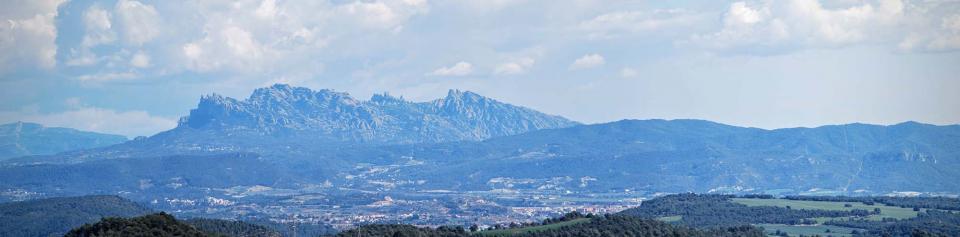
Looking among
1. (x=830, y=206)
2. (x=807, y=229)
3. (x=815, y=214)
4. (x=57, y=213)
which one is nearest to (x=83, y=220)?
(x=57, y=213)

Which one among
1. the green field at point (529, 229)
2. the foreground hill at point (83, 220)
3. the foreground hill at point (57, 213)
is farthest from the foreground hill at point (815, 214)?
the foreground hill at point (57, 213)

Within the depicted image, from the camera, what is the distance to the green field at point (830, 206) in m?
144

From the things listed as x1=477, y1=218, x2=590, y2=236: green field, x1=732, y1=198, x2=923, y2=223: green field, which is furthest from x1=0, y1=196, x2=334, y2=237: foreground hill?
x1=732, y1=198, x2=923, y2=223: green field

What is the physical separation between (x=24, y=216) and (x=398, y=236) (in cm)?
10048

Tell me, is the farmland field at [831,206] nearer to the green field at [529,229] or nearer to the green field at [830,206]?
the green field at [830,206]

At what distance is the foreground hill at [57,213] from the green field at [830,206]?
8941cm

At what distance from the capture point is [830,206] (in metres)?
160

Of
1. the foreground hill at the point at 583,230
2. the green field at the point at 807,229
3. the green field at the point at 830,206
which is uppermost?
the green field at the point at 830,206

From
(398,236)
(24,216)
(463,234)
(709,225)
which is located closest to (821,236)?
(709,225)

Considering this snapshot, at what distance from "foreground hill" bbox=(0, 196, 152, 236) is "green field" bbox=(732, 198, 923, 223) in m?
89.4

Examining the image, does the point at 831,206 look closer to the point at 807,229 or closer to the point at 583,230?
the point at 807,229

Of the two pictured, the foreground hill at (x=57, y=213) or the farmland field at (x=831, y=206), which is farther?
the foreground hill at (x=57, y=213)

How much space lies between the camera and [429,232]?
364ft

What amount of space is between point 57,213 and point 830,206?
113490 mm
